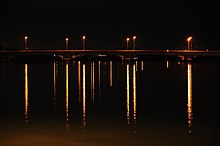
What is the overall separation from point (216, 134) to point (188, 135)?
84 centimetres

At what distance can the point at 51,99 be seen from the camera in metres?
27.9

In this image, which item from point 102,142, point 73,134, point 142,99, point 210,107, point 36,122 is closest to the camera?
point 102,142

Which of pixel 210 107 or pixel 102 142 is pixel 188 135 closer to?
pixel 102 142

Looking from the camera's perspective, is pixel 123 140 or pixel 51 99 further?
pixel 51 99

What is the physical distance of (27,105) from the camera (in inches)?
992

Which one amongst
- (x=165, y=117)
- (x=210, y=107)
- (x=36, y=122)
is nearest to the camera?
(x=36, y=122)

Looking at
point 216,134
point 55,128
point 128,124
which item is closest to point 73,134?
point 55,128

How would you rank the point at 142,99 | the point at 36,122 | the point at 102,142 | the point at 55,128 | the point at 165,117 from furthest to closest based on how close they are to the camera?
1. the point at 142,99
2. the point at 165,117
3. the point at 36,122
4. the point at 55,128
5. the point at 102,142

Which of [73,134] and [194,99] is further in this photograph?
[194,99]

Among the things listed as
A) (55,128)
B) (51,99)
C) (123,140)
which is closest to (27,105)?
(51,99)

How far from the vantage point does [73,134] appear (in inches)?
671

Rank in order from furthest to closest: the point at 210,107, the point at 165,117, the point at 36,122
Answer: the point at 210,107, the point at 165,117, the point at 36,122

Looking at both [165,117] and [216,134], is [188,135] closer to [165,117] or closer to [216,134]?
[216,134]

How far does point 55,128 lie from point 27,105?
7194 millimetres
